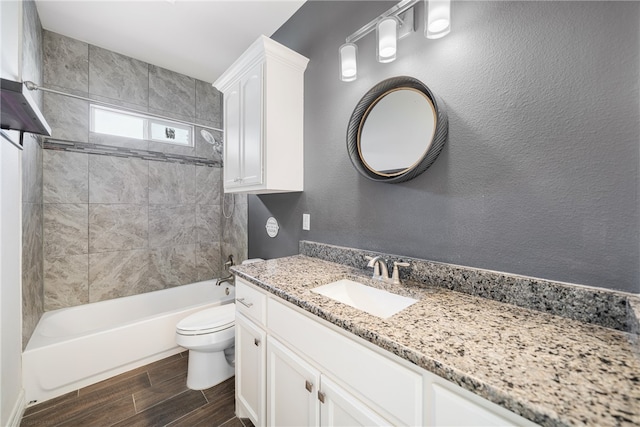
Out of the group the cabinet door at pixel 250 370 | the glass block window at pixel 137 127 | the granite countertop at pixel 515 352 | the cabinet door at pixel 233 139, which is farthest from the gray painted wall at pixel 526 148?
the glass block window at pixel 137 127

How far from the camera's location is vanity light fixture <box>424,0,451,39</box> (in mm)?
1005

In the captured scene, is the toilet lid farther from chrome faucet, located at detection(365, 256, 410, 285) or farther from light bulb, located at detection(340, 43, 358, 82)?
light bulb, located at detection(340, 43, 358, 82)

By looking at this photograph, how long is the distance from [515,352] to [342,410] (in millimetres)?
560

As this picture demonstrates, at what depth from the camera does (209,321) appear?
1861 millimetres

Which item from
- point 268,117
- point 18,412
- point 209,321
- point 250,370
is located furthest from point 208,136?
point 18,412

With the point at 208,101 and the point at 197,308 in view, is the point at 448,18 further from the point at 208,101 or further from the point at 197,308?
the point at 208,101

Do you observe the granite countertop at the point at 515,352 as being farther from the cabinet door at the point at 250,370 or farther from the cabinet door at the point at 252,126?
the cabinet door at the point at 252,126

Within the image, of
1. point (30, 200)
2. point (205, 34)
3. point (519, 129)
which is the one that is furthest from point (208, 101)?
point (519, 129)

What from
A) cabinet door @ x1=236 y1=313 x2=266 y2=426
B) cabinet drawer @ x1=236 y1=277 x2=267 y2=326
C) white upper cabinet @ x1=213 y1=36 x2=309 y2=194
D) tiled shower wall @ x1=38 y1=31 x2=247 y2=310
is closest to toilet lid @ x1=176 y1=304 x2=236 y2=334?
cabinet door @ x1=236 y1=313 x2=266 y2=426

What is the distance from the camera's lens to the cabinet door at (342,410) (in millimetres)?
747

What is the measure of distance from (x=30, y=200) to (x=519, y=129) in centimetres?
295

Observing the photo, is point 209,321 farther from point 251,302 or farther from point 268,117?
point 268,117

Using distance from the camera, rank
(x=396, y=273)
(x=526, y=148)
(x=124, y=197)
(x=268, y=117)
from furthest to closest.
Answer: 1. (x=124, y=197)
2. (x=268, y=117)
3. (x=396, y=273)
4. (x=526, y=148)

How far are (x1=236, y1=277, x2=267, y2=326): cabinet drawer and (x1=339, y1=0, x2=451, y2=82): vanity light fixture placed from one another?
50.7 inches
